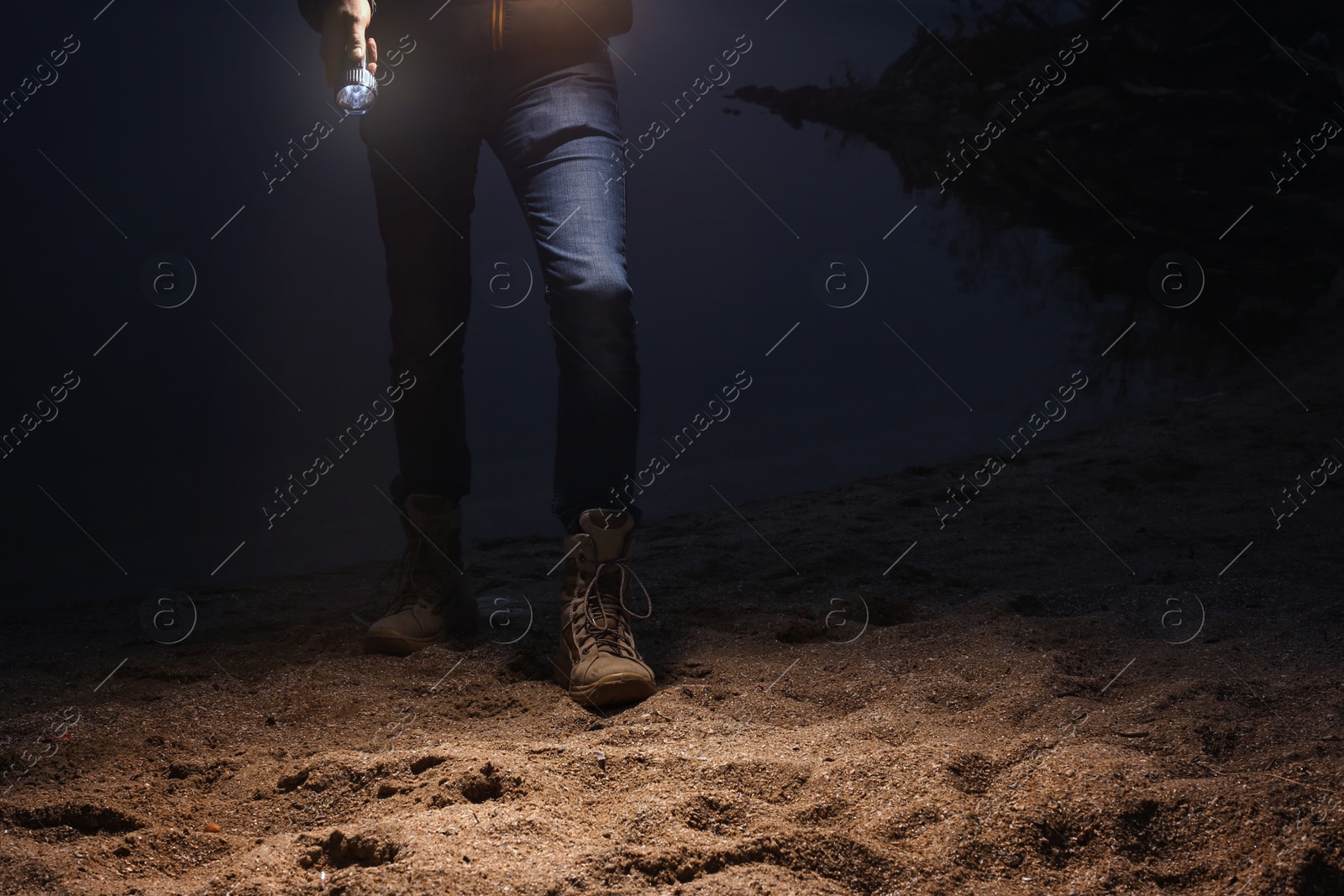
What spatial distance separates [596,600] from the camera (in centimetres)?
169

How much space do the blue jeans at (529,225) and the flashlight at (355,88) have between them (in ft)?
0.56

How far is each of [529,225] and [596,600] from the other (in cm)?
66

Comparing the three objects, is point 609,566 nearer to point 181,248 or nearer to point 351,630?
point 351,630

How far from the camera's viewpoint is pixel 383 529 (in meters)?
3.12

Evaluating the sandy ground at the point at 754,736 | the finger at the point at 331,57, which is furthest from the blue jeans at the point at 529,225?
the sandy ground at the point at 754,736

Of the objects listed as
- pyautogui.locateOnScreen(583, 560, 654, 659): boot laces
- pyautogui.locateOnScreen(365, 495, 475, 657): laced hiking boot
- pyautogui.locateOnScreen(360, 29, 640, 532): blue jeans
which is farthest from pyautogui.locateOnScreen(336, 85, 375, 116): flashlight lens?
pyautogui.locateOnScreen(583, 560, 654, 659): boot laces

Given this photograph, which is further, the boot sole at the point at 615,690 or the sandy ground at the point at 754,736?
the boot sole at the point at 615,690

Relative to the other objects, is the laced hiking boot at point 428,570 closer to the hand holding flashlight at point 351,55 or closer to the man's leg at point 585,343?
the man's leg at point 585,343

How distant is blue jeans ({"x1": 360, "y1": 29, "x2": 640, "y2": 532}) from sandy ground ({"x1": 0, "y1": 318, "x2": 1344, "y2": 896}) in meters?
0.40

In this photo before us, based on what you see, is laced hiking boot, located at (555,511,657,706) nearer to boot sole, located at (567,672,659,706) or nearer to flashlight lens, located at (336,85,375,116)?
boot sole, located at (567,672,659,706)

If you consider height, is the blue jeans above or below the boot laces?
above

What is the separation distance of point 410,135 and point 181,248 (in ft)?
13.6

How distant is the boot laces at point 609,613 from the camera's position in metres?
1.66

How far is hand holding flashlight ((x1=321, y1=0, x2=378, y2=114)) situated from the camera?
1.61m
